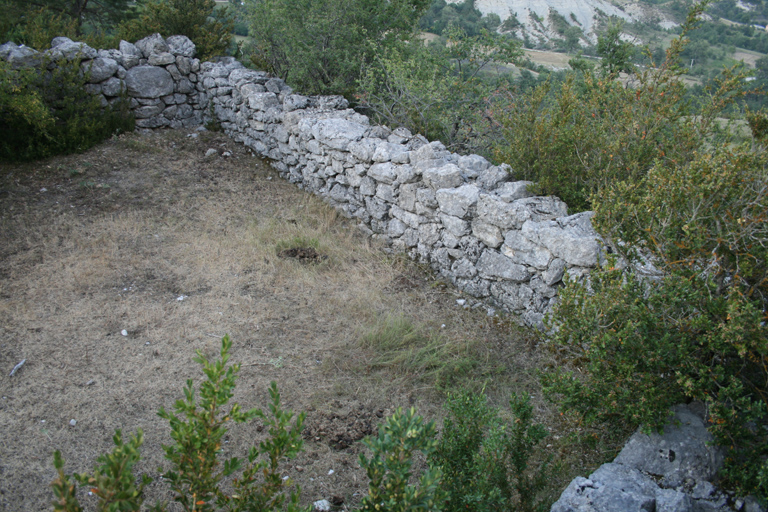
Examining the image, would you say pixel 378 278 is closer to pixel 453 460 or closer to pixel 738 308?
pixel 453 460

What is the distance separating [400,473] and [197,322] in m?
3.14

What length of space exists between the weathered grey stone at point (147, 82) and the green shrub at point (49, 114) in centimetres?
56

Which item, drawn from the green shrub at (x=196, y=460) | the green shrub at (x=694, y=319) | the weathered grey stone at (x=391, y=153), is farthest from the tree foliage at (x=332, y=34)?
the green shrub at (x=196, y=460)

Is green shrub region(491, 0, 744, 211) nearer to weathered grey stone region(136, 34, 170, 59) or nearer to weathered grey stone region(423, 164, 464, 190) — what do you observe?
weathered grey stone region(423, 164, 464, 190)

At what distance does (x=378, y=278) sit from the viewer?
5395mm

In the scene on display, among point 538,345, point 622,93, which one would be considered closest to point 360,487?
point 538,345

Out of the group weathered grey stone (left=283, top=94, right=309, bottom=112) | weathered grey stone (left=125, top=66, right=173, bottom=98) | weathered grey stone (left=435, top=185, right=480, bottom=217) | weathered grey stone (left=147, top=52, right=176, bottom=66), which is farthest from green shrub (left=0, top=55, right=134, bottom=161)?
weathered grey stone (left=435, top=185, right=480, bottom=217)

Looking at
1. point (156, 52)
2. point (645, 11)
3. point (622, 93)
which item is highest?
point (645, 11)

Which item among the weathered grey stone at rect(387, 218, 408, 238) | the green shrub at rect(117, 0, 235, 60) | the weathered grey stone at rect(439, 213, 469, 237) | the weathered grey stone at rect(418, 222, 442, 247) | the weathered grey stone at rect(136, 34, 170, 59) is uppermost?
the green shrub at rect(117, 0, 235, 60)

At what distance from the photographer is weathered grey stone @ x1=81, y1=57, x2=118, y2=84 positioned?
802 cm

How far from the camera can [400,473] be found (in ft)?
6.29

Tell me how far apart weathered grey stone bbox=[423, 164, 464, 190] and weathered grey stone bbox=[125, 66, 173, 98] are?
19.1 ft

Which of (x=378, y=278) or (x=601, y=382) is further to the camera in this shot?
(x=378, y=278)

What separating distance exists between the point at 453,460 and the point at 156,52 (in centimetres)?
896
